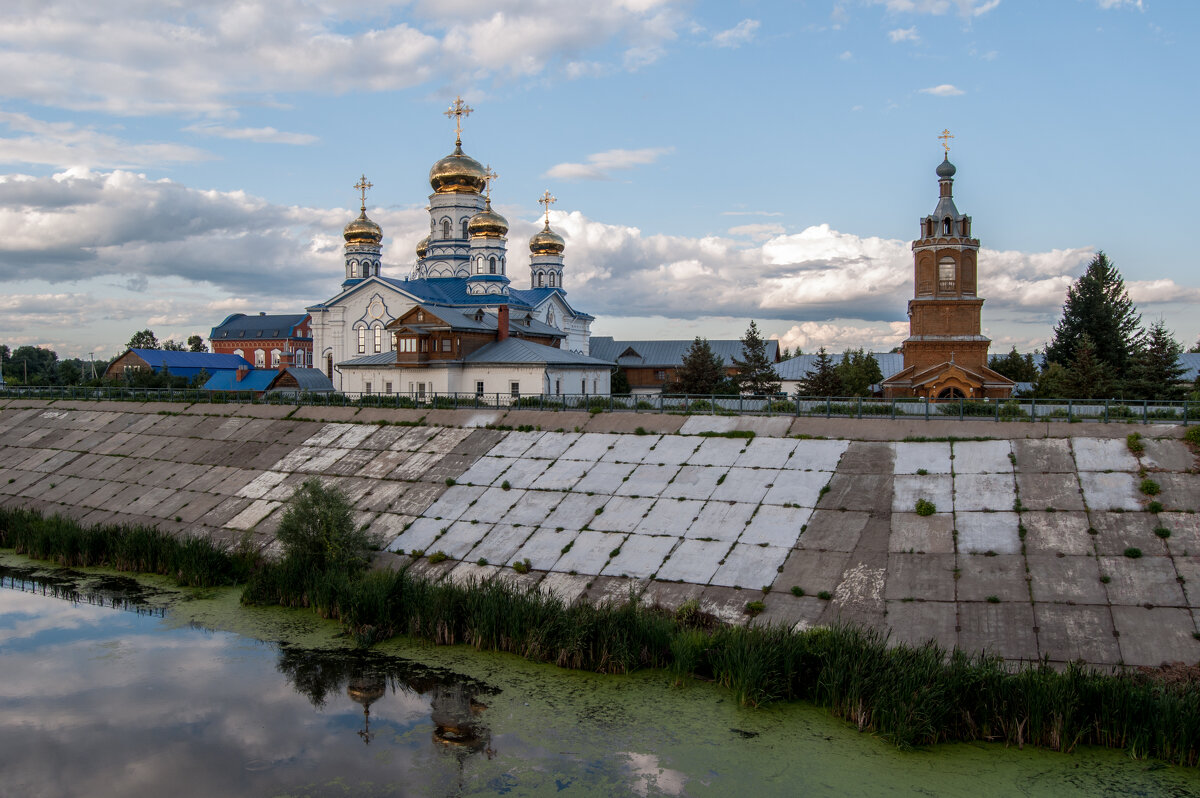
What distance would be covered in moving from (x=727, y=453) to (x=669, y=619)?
28.9ft

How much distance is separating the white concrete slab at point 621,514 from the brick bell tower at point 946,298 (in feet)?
85.0

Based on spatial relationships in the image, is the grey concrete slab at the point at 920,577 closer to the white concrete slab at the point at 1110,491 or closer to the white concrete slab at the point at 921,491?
the white concrete slab at the point at 921,491

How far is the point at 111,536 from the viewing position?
2775 cm

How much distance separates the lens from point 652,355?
90.2m

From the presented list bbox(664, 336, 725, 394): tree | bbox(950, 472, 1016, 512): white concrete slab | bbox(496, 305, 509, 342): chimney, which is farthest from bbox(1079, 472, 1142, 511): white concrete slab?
bbox(664, 336, 725, 394): tree

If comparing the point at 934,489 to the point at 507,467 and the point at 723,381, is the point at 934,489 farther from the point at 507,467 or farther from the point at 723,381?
the point at 723,381

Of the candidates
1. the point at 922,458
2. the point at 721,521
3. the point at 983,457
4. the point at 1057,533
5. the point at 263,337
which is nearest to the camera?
the point at 1057,533

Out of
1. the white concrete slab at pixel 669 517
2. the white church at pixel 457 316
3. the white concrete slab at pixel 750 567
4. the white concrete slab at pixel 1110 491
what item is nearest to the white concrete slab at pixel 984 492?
the white concrete slab at pixel 1110 491

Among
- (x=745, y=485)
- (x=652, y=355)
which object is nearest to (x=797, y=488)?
(x=745, y=485)

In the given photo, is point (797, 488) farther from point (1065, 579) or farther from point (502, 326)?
point (502, 326)

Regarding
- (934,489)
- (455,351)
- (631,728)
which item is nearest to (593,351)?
(455,351)

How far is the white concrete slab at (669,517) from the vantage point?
2336cm

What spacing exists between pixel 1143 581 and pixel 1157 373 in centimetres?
3656

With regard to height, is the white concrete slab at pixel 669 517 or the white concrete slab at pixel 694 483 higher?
the white concrete slab at pixel 694 483
